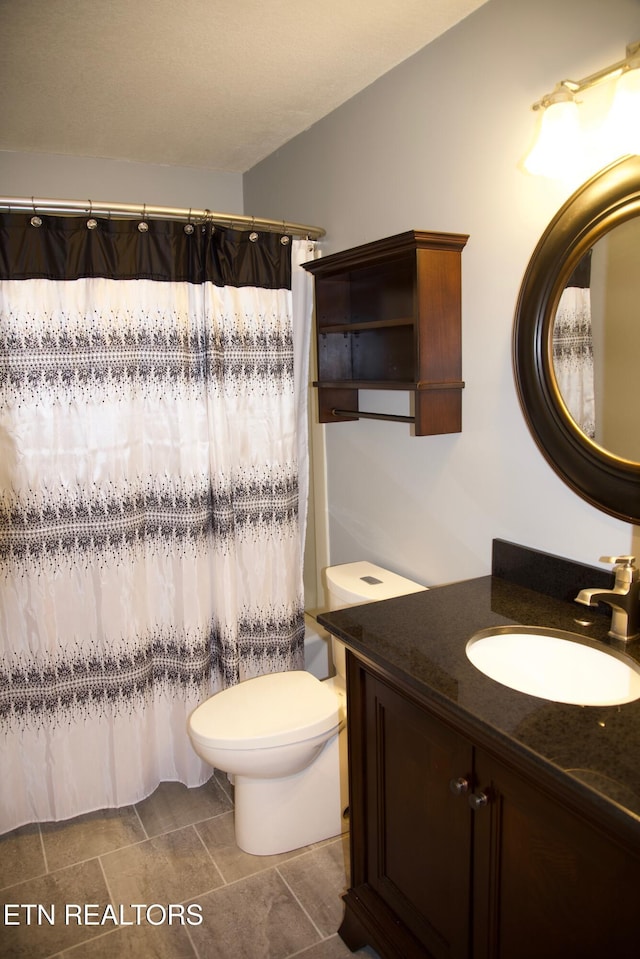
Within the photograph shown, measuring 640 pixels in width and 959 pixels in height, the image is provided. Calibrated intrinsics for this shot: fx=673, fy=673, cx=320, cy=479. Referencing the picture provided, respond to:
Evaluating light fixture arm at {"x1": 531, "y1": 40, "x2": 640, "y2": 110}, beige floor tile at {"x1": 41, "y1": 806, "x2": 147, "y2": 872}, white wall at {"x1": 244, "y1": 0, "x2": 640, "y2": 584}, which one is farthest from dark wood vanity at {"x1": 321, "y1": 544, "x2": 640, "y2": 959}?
light fixture arm at {"x1": 531, "y1": 40, "x2": 640, "y2": 110}

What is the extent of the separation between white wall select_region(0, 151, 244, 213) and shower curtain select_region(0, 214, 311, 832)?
84cm

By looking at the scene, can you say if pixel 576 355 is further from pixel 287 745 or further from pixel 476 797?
pixel 287 745

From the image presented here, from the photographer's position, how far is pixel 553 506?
1729 millimetres

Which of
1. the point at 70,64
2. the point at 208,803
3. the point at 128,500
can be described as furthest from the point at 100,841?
the point at 70,64

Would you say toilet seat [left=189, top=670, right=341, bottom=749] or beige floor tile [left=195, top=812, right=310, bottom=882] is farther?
beige floor tile [left=195, top=812, right=310, bottom=882]

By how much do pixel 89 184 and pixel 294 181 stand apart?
2.85 feet

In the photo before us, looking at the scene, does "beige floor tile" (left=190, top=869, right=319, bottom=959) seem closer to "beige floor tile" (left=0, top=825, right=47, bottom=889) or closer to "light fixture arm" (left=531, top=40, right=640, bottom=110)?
"beige floor tile" (left=0, top=825, right=47, bottom=889)

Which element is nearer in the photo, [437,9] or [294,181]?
[437,9]

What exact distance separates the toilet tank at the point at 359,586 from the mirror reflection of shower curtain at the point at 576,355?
2.54 ft

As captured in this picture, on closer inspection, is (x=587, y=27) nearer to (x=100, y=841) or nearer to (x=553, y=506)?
(x=553, y=506)

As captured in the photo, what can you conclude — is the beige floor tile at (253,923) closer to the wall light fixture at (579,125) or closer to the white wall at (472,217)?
the white wall at (472,217)

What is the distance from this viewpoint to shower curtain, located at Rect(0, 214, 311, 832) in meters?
2.12

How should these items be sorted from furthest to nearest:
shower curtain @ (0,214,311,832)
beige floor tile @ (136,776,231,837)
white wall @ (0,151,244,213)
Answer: white wall @ (0,151,244,213)
beige floor tile @ (136,776,231,837)
shower curtain @ (0,214,311,832)

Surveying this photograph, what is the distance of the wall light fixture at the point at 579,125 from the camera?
1.32 metres
